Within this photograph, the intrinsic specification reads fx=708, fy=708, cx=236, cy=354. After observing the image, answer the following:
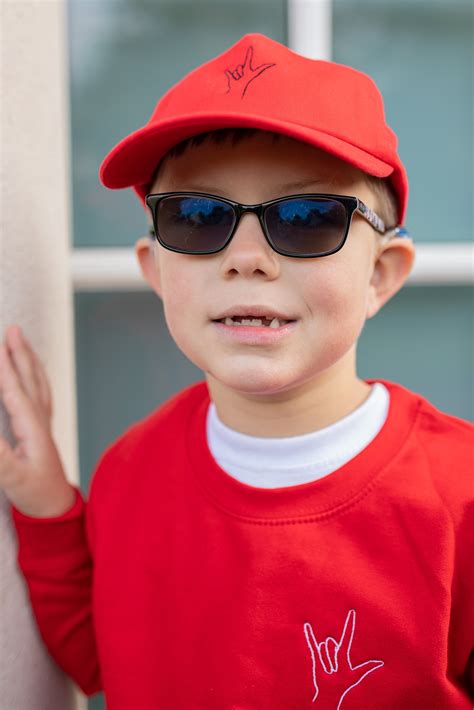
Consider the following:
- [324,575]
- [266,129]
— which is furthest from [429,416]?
[266,129]

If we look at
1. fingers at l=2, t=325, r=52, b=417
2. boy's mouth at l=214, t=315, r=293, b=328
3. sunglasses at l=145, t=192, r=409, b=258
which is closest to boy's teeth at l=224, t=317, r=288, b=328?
boy's mouth at l=214, t=315, r=293, b=328

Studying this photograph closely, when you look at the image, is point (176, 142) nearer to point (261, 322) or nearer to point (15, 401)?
point (261, 322)

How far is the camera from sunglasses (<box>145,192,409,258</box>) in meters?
1.11

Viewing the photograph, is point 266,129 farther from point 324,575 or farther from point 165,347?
point 165,347

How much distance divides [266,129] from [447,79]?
3.35 feet

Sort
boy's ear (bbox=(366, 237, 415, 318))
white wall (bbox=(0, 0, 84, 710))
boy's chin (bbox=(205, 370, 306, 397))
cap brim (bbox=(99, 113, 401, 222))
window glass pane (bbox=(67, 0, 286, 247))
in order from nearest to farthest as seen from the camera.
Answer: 1. cap brim (bbox=(99, 113, 401, 222))
2. boy's chin (bbox=(205, 370, 306, 397))
3. boy's ear (bbox=(366, 237, 415, 318))
4. white wall (bbox=(0, 0, 84, 710))
5. window glass pane (bbox=(67, 0, 286, 247))

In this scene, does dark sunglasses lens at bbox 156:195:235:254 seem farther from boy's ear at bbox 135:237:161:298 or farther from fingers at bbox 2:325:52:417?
fingers at bbox 2:325:52:417

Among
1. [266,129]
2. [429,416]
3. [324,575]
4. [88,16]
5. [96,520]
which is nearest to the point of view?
[266,129]

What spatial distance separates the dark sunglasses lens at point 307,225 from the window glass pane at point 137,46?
906mm

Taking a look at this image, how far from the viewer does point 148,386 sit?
6.40ft

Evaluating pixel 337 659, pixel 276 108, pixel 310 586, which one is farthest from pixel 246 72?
pixel 337 659

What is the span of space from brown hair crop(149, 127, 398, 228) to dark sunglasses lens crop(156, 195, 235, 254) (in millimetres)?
104

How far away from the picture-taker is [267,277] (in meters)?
1.13

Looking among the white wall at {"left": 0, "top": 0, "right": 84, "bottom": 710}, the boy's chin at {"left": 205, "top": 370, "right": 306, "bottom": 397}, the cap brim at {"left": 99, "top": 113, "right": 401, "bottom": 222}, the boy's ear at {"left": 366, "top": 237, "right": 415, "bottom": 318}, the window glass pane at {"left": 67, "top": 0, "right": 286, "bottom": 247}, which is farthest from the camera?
the window glass pane at {"left": 67, "top": 0, "right": 286, "bottom": 247}
